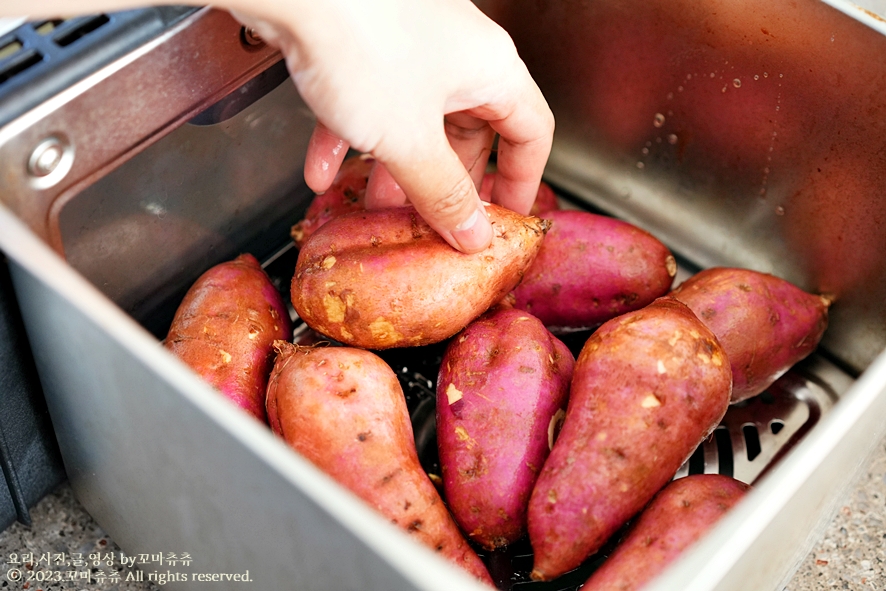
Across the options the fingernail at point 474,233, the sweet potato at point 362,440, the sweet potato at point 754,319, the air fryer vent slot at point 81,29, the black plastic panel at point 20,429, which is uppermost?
the air fryer vent slot at point 81,29

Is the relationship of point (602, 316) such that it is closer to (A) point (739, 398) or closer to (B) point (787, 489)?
(A) point (739, 398)

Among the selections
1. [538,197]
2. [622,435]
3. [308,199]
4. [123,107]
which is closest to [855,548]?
[622,435]

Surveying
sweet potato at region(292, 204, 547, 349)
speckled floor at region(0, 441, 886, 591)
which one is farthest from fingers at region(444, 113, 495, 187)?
speckled floor at region(0, 441, 886, 591)

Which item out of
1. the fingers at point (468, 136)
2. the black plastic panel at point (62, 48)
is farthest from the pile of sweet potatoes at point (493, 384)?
the black plastic panel at point (62, 48)

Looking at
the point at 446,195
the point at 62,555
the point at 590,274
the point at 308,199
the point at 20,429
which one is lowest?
the point at 62,555

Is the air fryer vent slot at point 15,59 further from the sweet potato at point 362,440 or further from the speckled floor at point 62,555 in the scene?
the speckled floor at point 62,555

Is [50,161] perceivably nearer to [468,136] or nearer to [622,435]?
[468,136]
